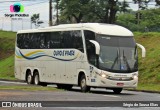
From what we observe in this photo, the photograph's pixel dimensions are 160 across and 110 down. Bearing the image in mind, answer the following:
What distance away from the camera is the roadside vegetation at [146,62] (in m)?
39.7

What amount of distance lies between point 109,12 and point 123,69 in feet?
153

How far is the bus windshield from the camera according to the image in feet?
91.0

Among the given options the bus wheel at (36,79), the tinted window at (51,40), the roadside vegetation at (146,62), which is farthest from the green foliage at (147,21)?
the bus wheel at (36,79)

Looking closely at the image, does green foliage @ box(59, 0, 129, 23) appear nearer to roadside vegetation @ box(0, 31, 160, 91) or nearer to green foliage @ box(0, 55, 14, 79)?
roadside vegetation @ box(0, 31, 160, 91)

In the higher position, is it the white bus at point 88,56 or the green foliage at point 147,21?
the white bus at point 88,56

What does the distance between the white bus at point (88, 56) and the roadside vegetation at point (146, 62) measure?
20.8 ft

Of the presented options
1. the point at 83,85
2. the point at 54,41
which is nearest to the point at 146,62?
the point at 54,41

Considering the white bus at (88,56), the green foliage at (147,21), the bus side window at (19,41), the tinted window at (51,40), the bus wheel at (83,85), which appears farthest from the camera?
the green foliage at (147,21)

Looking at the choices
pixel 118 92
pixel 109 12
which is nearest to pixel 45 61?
pixel 118 92

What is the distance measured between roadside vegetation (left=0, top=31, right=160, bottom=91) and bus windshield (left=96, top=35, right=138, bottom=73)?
245 inches

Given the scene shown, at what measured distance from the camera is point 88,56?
2855 centimetres

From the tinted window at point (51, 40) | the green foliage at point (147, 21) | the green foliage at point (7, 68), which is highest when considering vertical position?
the tinted window at point (51, 40)

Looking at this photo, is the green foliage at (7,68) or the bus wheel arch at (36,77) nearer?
the bus wheel arch at (36,77)

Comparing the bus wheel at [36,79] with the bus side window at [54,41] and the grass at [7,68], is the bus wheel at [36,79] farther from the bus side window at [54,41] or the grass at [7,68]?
the grass at [7,68]
